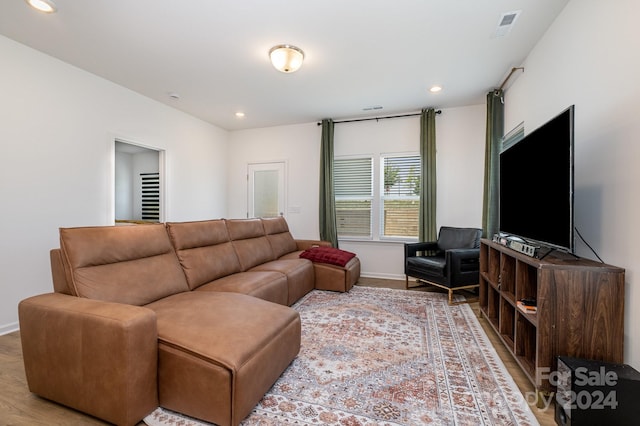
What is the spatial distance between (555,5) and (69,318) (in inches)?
149

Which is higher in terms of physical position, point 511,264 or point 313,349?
point 511,264

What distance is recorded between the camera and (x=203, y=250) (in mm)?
2670

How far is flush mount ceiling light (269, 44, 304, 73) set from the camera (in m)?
2.57

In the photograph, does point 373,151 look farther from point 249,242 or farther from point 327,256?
point 249,242

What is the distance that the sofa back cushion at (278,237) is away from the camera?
13.1 ft

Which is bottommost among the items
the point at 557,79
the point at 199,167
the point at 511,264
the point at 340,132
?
the point at 511,264

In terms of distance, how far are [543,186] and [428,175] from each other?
2385 mm

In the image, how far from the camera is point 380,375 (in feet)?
6.03

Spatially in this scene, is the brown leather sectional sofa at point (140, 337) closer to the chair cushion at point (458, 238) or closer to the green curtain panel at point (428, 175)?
the chair cushion at point (458, 238)

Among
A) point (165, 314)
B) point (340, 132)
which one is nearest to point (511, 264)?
point (165, 314)

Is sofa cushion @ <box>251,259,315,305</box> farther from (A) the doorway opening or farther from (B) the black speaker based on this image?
(A) the doorway opening

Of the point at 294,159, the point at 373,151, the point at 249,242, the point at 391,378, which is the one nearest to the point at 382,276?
the point at 373,151

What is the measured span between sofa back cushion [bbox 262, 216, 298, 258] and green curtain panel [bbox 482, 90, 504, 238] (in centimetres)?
283

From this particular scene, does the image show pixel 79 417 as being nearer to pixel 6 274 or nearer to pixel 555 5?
pixel 6 274
